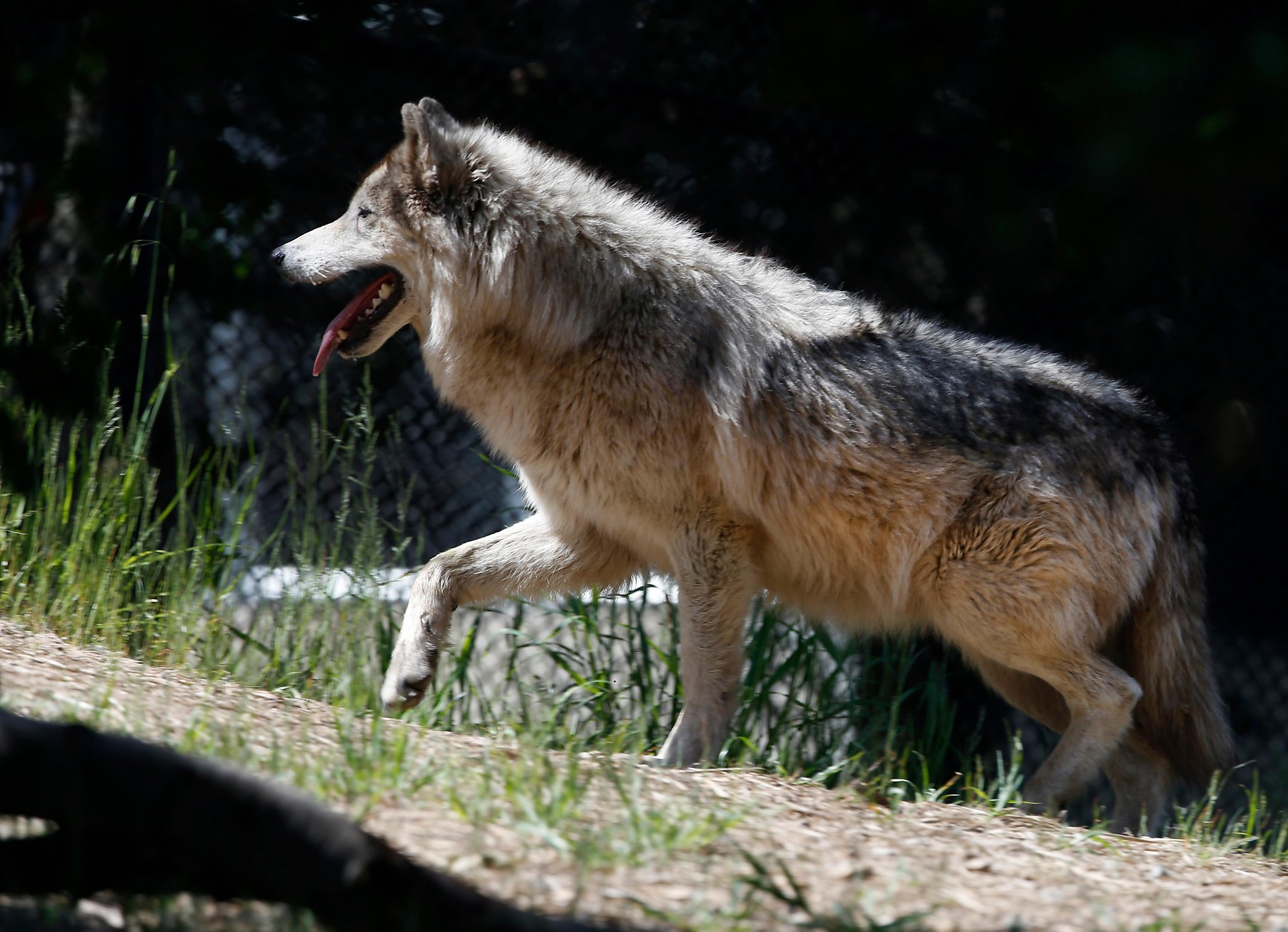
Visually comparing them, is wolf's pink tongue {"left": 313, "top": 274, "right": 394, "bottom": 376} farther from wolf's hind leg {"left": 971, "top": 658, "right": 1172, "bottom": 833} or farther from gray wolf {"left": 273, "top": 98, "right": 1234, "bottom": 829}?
wolf's hind leg {"left": 971, "top": 658, "right": 1172, "bottom": 833}

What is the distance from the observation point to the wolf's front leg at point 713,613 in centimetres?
432

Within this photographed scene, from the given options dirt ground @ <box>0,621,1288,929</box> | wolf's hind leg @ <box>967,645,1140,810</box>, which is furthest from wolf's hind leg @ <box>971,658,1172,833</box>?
dirt ground @ <box>0,621,1288,929</box>

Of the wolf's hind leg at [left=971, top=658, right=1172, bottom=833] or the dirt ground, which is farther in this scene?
the wolf's hind leg at [left=971, top=658, right=1172, bottom=833]

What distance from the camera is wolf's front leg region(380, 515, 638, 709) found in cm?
457

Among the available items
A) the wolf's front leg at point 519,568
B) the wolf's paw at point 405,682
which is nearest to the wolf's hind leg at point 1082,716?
the wolf's front leg at point 519,568

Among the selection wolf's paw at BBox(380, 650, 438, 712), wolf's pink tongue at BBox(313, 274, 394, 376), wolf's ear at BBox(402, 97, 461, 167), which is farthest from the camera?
wolf's pink tongue at BBox(313, 274, 394, 376)

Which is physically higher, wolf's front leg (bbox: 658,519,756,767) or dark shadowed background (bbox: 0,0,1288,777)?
dark shadowed background (bbox: 0,0,1288,777)

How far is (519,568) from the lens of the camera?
4664mm

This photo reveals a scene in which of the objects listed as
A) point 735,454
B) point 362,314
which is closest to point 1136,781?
point 735,454

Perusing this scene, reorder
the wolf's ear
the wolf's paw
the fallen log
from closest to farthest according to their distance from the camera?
the fallen log → the wolf's paw → the wolf's ear

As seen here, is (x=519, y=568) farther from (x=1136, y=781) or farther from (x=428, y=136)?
(x=1136, y=781)

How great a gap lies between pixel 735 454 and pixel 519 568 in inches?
37.3

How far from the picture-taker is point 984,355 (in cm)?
479

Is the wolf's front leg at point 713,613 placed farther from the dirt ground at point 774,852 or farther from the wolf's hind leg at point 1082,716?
the wolf's hind leg at point 1082,716
